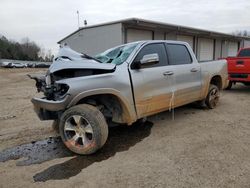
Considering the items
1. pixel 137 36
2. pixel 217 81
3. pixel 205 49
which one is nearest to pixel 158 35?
pixel 137 36

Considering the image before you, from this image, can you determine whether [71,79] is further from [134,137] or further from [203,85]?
[203,85]

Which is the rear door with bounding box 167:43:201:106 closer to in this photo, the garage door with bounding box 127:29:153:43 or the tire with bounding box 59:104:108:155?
the tire with bounding box 59:104:108:155

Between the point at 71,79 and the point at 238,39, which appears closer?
the point at 71,79

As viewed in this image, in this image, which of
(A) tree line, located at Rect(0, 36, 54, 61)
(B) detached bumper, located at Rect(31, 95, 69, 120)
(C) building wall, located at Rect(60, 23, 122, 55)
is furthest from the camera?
(A) tree line, located at Rect(0, 36, 54, 61)

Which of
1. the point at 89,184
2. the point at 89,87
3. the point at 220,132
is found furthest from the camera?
the point at 220,132

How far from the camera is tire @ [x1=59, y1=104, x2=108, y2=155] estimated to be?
3846 millimetres

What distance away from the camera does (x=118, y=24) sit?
17.1 m

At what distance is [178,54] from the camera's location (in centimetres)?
557

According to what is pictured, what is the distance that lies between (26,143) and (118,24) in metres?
13.8

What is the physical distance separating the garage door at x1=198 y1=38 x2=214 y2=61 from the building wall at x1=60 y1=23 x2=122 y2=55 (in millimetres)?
10856

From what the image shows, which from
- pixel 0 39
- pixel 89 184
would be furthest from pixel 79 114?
pixel 0 39

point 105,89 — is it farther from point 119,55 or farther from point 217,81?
point 217,81

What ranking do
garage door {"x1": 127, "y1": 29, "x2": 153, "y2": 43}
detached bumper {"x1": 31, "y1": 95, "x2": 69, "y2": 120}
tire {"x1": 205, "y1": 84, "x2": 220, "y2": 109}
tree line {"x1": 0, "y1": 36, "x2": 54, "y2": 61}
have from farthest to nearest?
tree line {"x1": 0, "y1": 36, "x2": 54, "y2": 61} < garage door {"x1": 127, "y1": 29, "x2": 153, "y2": 43} < tire {"x1": 205, "y1": 84, "x2": 220, "y2": 109} < detached bumper {"x1": 31, "y1": 95, "x2": 69, "y2": 120}

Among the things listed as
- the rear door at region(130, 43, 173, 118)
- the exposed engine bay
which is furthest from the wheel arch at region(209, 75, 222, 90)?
the exposed engine bay
